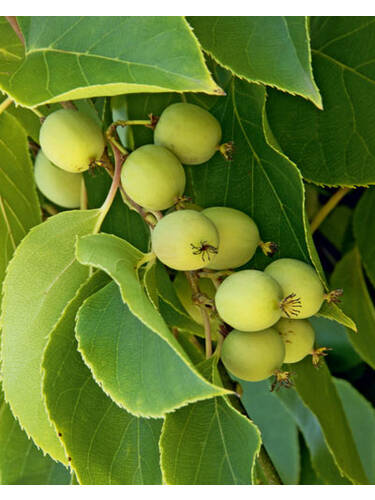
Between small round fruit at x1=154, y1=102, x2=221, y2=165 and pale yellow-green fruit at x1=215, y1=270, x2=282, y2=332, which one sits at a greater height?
small round fruit at x1=154, y1=102, x2=221, y2=165

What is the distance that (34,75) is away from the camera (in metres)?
0.56

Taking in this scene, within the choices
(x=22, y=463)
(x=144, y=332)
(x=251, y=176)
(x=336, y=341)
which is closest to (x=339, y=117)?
(x=251, y=176)

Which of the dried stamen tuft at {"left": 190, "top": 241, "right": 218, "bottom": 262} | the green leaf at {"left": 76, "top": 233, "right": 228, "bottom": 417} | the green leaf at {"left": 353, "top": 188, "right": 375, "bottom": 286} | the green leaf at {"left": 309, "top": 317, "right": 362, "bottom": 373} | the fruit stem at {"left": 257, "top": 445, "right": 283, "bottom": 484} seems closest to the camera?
the green leaf at {"left": 76, "top": 233, "right": 228, "bottom": 417}

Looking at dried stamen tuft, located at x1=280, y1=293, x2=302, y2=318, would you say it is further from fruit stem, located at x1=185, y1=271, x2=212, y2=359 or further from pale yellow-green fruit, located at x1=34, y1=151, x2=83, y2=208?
pale yellow-green fruit, located at x1=34, y1=151, x2=83, y2=208

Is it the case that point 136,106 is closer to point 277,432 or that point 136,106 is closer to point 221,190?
point 221,190

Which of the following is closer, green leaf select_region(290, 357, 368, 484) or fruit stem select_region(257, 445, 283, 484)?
fruit stem select_region(257, 445, 283, 484)

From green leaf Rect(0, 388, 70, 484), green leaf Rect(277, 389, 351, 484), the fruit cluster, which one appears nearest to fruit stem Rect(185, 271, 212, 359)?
the fruit cluster

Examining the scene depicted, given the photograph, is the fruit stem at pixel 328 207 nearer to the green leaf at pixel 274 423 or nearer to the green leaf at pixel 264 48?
the green leaf at pixel 274 423

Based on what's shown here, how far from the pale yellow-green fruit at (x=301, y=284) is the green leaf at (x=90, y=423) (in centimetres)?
16

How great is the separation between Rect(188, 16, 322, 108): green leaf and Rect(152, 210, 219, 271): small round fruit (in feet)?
0.43

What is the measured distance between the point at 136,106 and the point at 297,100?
0.58ft

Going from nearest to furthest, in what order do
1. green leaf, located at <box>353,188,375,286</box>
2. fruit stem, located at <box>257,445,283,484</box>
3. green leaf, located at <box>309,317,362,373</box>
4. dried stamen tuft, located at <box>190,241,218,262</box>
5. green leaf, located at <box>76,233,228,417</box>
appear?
green leaf, located at <box>76,233,228,417</box>
dried stamen tuft, located at <box>190,241,218,262</box>
fruit stem, located at <box>257,445,283,484</box>
green leaf, located at <box>353,188,375,286</box>
green leaf, located at <box>309,317,362,373</box>

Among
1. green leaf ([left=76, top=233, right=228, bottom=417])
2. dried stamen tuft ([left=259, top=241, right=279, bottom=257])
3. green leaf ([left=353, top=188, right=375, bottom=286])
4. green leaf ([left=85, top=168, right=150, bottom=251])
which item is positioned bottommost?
green leaf ([left=353, top=188, right=375, bottom=286])

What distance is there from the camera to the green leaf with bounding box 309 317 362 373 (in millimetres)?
1107
